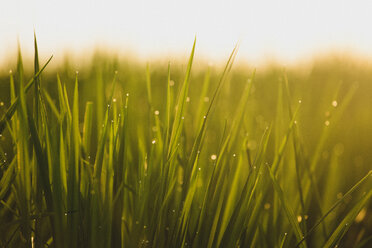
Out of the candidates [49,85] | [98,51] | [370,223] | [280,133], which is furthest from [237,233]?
[98,51]

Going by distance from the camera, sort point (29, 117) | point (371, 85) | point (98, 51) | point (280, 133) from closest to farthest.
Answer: point (29, 117) < point (280, 133) < point (371, 85) < point (98, 51)

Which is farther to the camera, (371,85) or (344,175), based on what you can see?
(371,85)

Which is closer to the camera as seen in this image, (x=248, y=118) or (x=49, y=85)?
(x=248, y=118)

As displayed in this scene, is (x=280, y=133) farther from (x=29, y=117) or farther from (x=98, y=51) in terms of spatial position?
(x=98, y=51)

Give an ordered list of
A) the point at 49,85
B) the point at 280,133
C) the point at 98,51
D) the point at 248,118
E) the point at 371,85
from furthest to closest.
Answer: the point at 98,51 < the point at 371,85 < the point at 49,85 < the point at 248,118 < the point at 280,133

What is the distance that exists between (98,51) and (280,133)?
1.83 metres

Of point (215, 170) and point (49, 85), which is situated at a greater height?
point (215, 170)

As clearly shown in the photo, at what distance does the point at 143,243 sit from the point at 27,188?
189 mm

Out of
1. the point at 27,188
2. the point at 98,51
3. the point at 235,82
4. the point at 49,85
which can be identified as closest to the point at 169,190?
the point at 27,188

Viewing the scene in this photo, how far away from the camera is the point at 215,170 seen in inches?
23.8

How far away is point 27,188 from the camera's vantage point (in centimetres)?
60

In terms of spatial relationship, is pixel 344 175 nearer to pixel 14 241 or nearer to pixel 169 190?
pixel 169 190

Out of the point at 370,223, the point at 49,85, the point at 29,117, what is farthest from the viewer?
the point at 49,85

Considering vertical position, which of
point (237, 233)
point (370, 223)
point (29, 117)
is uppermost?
point (29, 117)
